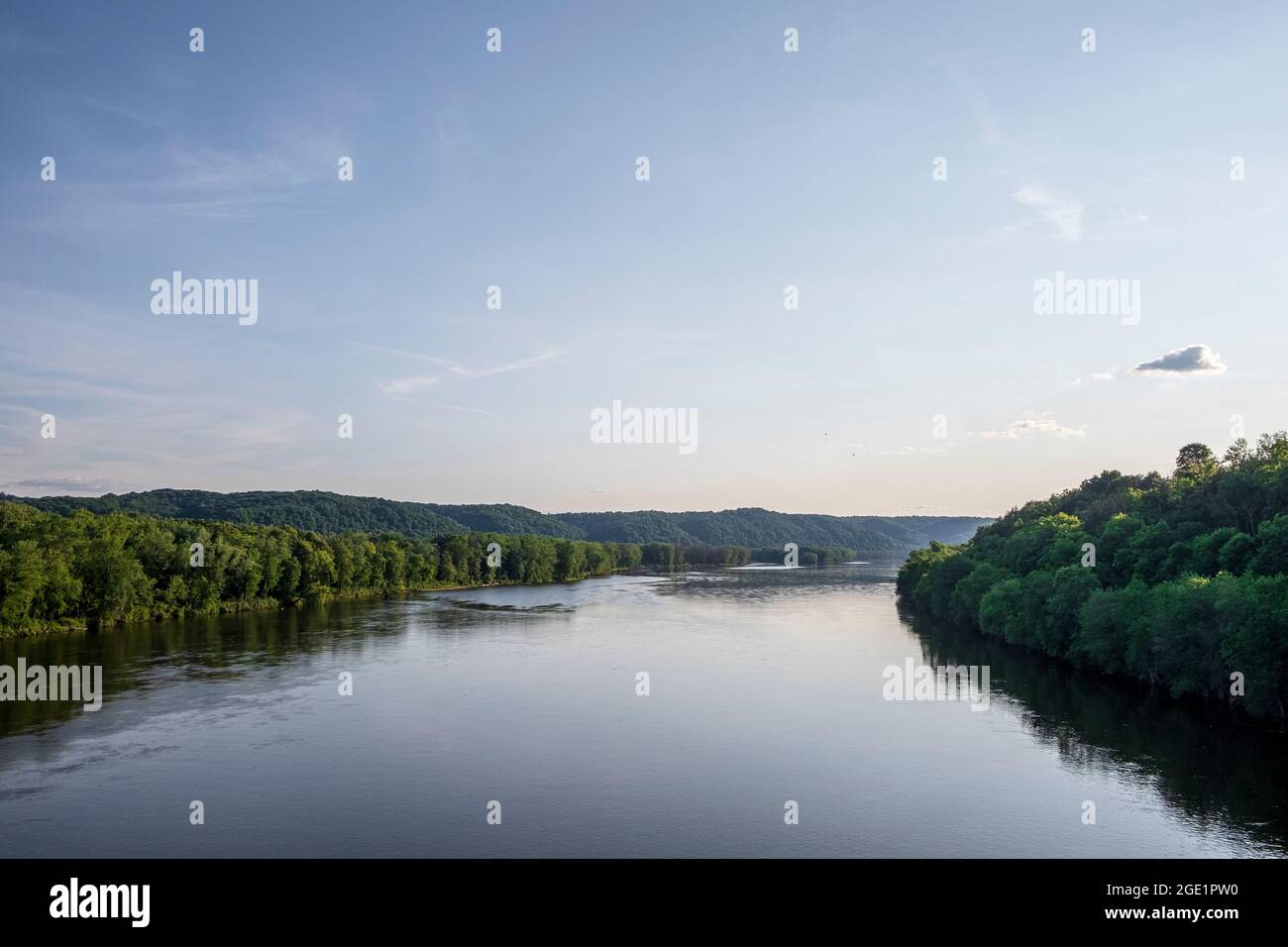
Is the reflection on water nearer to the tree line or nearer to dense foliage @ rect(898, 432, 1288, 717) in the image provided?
dense foliage @ rect(898, 432, 1288, 717)

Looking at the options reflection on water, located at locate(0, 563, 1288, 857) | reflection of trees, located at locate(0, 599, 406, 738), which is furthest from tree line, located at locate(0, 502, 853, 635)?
reflection on water, located at locate(0, 563, 1288, 857)

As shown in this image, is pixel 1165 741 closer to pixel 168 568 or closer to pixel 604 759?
pixel 604 759

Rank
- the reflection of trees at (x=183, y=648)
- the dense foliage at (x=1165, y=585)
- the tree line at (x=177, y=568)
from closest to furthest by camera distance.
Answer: the dense foliage at (x=1165, y=585), the reflection of trees at (x=183, y=648), the tree line at (x=177, y=568)

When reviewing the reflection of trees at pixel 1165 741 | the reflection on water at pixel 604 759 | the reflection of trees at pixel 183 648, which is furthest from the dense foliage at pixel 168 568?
the reflection of trees at pixel 1165 741

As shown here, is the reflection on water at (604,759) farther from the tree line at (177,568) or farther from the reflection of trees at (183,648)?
the tree line at (177,568)

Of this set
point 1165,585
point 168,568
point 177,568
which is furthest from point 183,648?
point 1165,585

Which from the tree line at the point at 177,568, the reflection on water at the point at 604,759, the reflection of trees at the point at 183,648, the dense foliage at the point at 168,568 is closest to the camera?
the reflection on water at the point at 604,759
